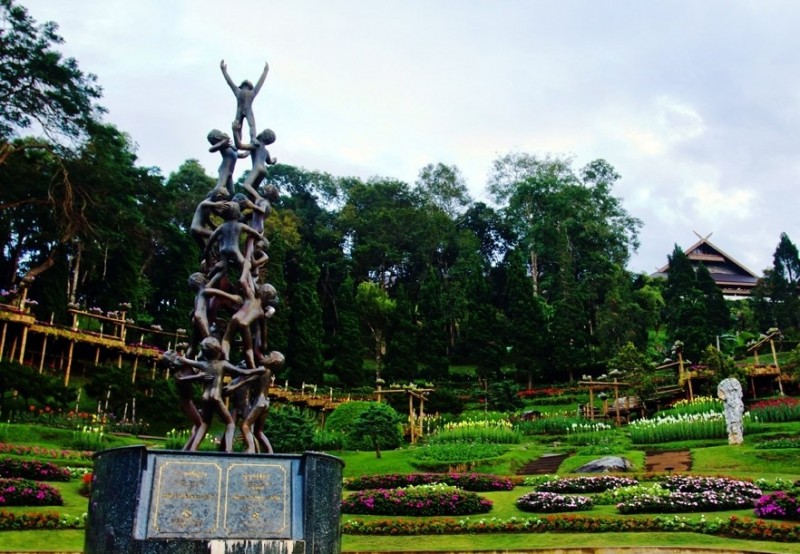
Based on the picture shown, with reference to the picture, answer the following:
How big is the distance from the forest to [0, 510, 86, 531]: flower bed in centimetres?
2310

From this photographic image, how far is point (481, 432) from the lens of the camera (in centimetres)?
2925

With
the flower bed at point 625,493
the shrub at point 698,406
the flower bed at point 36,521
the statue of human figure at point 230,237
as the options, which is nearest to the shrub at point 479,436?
the shrub at point 698,406

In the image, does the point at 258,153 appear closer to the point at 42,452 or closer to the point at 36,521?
the point at 36,521

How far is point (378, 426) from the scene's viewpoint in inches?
1022

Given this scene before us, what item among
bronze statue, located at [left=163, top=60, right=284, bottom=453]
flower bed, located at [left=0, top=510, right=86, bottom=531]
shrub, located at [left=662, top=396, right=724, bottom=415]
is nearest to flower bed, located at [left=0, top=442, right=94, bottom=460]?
flower bed, located at [left=0, top=510, right=86, bottom=531]

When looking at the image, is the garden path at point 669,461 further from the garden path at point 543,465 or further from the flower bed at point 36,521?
the flower bed at point 36,521

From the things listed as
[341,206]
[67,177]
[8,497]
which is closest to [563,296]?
[341,206]

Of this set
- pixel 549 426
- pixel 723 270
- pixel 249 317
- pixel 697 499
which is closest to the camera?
pixel 249 317

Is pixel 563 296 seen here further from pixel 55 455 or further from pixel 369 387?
pixel 55 455

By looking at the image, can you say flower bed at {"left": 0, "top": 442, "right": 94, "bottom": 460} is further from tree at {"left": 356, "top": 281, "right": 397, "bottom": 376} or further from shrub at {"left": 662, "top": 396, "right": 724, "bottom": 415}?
tree at {"left": 356, "top": 281, "right": 397, "bottom": 376}

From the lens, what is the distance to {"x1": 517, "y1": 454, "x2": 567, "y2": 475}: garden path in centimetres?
2253

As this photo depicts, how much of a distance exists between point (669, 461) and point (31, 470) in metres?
16.8

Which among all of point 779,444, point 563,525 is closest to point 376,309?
point 779,444

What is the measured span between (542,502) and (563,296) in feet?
131
